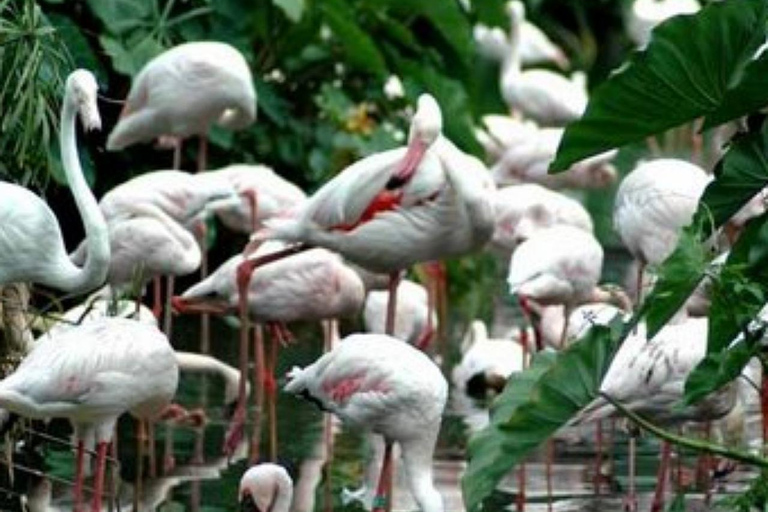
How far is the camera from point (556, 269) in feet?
31.0

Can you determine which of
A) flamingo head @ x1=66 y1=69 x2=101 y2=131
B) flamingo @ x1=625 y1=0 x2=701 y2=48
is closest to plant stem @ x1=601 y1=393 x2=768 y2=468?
flamingo head @ x1=66 y1=69 x2=101 y2=131

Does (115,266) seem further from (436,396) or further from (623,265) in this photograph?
(623,265)

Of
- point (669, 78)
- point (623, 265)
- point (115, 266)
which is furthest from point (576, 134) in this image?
point (623, 265)

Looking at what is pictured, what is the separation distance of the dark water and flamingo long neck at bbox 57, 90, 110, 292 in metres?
0.70

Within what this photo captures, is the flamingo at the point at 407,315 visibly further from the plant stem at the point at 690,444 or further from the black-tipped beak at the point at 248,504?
the plant stem at the point at 690,444

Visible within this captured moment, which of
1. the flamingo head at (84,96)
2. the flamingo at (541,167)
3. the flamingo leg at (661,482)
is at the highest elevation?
the flamingo head at (84,96)

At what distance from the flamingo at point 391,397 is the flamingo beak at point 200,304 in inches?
73.4

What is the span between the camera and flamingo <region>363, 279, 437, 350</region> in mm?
10810

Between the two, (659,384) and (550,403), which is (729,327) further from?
(659,384)

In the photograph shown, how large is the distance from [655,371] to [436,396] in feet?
2.41

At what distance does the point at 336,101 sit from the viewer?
12.8m

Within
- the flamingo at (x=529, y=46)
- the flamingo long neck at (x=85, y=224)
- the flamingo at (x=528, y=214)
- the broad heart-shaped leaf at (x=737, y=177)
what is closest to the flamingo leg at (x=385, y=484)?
the flamingo long neck at (x=85, y=224)

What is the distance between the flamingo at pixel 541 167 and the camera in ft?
42.6

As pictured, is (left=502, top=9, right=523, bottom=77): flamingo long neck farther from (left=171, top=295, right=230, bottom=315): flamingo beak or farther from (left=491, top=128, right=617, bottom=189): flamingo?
(left=171, top=295, right=230, bottom=315): flamingo beak
